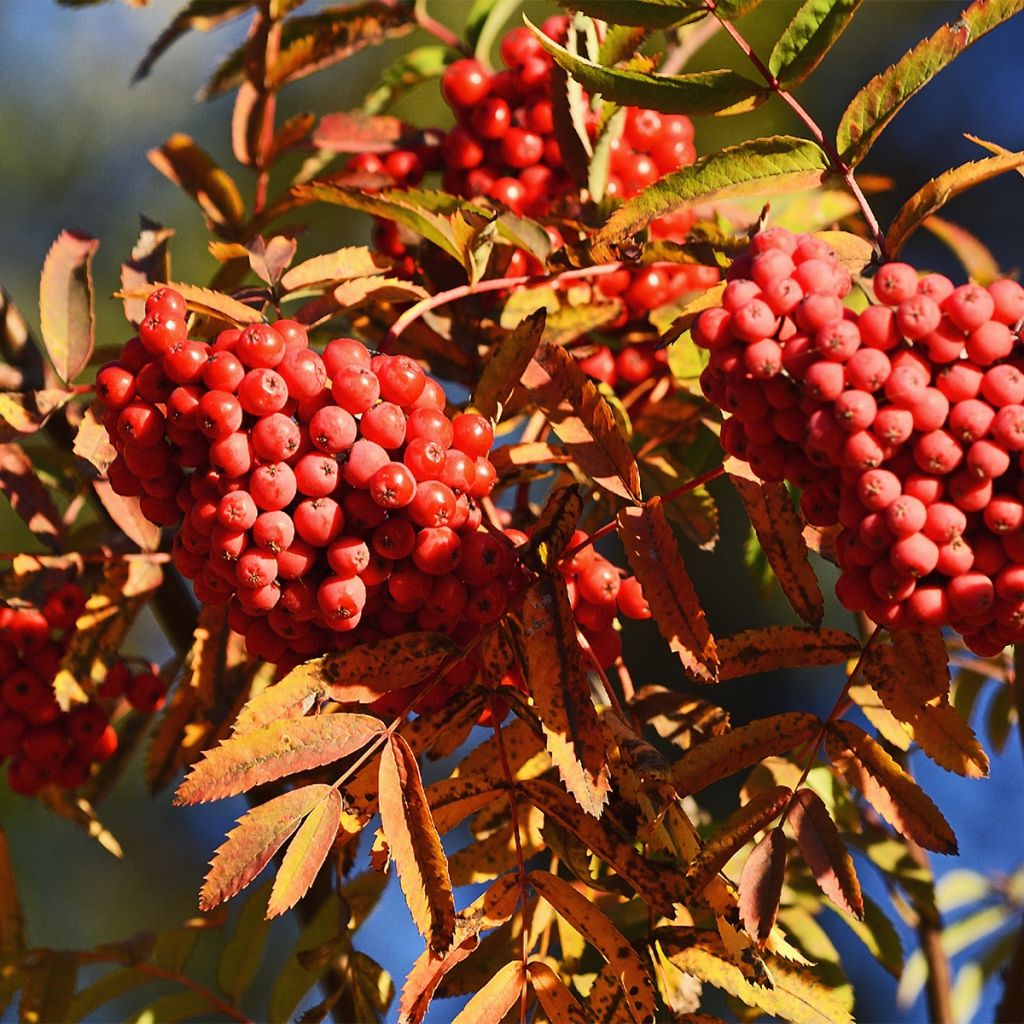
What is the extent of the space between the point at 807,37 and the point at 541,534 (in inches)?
18.4

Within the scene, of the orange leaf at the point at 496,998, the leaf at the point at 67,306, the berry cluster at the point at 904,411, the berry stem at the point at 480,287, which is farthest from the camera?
the leaf at the point at 67,306

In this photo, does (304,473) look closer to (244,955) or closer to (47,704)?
(47,704)

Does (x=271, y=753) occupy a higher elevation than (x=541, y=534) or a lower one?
lower

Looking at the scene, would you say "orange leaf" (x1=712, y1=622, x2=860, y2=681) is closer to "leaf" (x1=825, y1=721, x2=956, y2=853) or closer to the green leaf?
"leaf" (x1=825, y1=721, x2=956, y2=853)

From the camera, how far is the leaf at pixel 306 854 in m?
0.99

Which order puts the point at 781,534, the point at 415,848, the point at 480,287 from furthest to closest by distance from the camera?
the point at 480,287
the point at 781,534
the point at 415,848

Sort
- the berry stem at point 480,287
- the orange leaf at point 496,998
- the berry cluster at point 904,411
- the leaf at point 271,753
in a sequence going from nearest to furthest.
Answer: the berry cluster at point 904,411 → the leaf at point 271,753 → the orange leaf at point 496,998 → the berry stem at point 480,287

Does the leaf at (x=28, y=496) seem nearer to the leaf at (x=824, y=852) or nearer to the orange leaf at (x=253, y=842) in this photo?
the orange leaf at (x=253, y=842)

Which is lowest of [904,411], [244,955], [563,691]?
[244,955]

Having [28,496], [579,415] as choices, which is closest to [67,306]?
[28,496]

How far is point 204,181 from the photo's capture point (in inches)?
62.2

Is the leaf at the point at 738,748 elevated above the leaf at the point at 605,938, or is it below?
above

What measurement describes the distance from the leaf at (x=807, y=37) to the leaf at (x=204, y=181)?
735 mm

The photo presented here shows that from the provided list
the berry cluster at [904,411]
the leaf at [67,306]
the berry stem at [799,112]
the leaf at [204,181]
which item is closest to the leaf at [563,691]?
the berry cluster at [904,411]
